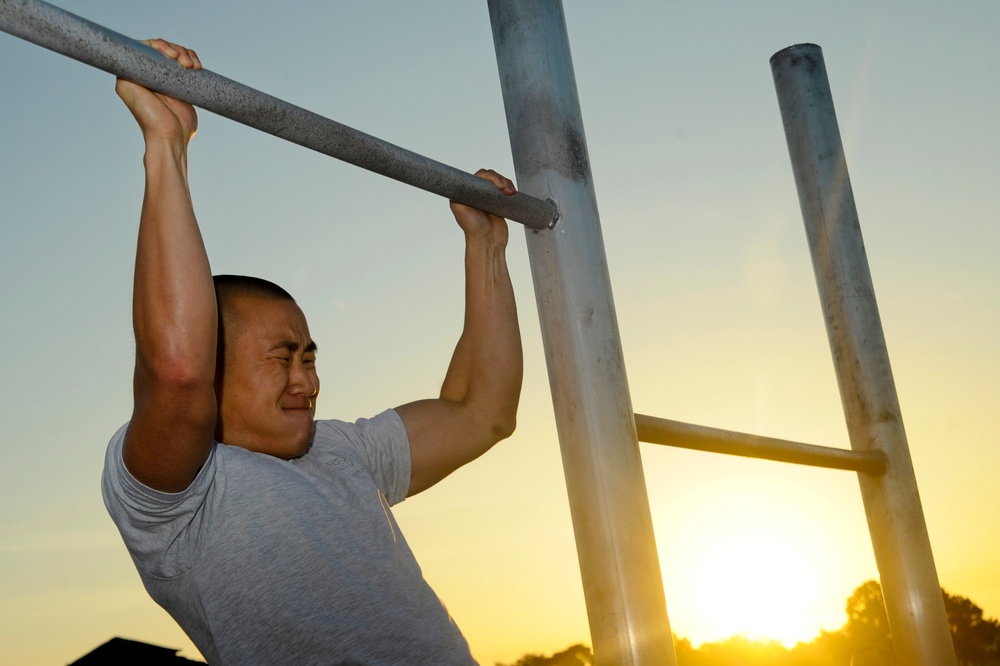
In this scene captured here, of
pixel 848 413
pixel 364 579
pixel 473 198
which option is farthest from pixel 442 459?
pixel 848 413

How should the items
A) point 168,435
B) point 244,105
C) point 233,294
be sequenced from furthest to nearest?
point 233,294
point 168,435
point 244,105

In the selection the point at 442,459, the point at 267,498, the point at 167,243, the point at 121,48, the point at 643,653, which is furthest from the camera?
the point at 442,459

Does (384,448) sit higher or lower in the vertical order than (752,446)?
higher

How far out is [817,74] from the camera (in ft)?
6.93

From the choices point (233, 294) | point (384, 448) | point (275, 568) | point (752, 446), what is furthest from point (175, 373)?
point (752, 446)

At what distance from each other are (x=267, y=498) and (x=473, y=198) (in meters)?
0.50

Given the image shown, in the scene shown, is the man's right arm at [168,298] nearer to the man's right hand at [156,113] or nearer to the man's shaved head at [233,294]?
the man's right hand at [156,113]

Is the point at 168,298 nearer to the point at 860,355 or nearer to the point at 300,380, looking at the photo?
the point at 300,380

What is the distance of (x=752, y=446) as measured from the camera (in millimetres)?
1660

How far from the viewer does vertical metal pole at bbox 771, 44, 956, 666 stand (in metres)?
1.92

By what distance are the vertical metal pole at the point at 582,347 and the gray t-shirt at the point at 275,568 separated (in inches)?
11.9

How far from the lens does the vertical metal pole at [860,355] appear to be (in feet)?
6.31

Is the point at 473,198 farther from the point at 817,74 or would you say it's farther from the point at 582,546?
the point at 817,74

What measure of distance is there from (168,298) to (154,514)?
0.99 ft
